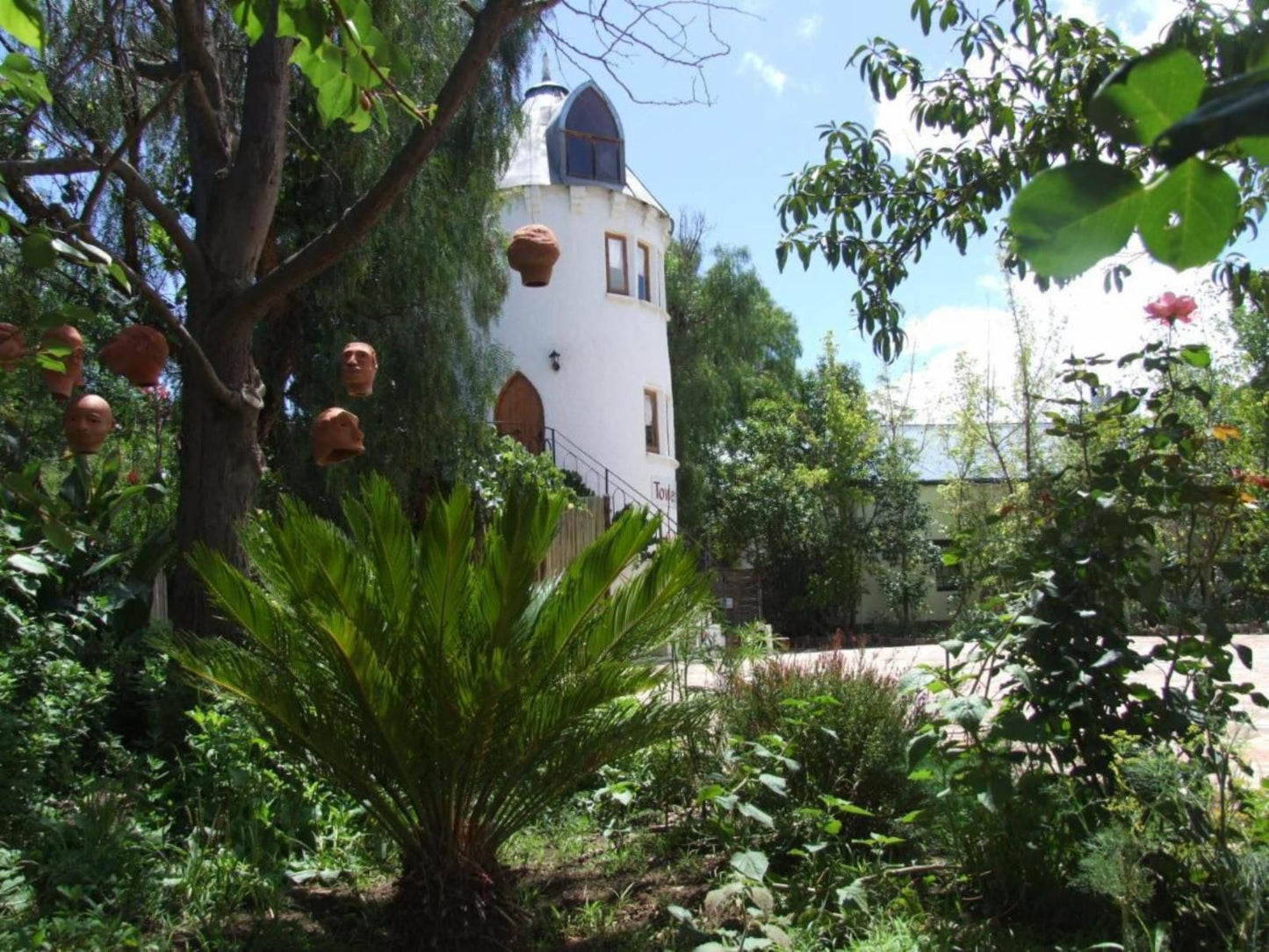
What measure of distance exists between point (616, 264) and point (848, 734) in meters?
16.8

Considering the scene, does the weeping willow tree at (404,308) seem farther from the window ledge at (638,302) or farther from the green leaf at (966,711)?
the green leaf at (966,711)

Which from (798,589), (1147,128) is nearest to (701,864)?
(1147,128)

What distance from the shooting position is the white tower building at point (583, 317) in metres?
19.9

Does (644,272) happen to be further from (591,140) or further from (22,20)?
(22,20)

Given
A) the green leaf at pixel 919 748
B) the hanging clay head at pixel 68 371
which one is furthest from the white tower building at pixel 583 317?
the green leaf at pixel 919 748

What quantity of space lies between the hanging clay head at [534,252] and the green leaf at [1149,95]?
541cm

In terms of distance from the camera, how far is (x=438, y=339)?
12.5 m

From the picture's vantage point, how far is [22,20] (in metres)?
2.47

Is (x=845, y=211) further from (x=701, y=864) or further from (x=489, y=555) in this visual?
(x=701, y=864)

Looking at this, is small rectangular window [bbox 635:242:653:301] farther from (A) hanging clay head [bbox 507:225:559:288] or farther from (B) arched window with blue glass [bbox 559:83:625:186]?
(A) hanging clay head [bbox 507:225:559:288]

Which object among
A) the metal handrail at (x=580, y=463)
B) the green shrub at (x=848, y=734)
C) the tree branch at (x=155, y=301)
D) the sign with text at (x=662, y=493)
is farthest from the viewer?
the sign with text at (x=662, y=493)

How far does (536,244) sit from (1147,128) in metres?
5.52

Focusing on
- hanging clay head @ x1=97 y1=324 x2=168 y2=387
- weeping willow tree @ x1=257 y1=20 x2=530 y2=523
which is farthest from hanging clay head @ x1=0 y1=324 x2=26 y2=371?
weeping willow tree @ x1=257 y1=20 x2=530 y2=523

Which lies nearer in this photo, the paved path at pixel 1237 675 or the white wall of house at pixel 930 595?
the paved path at pixel 1237 675
